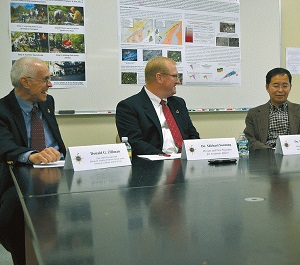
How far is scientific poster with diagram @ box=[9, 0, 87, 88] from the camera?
2824 millimetres

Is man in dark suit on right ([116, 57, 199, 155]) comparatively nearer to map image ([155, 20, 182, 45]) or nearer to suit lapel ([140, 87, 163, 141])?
suit lapel ([140, 87, 163, 141])

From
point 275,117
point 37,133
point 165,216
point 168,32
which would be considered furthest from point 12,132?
point 275,117

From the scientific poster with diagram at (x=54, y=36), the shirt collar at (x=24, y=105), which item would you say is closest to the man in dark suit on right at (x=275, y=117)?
the scientific poster with diagram at (x=54, y=36)

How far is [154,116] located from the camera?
2635 mm

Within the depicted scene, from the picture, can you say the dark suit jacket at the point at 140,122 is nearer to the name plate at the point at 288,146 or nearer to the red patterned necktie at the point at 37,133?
the red patterned necktie at the point at 37,133

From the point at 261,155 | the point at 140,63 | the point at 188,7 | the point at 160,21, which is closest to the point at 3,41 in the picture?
the point at 140,63

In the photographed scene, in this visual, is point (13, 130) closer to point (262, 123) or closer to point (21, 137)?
point (21, 137)

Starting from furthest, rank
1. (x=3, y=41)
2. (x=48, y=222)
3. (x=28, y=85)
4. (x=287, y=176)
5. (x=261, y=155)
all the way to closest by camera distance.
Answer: (x=3, y=41), (x=28, y=85), (x=261, y=155), (x=287, y=176), (x=48, y=222)

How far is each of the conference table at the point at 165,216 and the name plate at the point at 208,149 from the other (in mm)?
385

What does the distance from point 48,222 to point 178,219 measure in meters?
0.28

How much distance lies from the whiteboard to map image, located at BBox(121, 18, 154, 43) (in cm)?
10

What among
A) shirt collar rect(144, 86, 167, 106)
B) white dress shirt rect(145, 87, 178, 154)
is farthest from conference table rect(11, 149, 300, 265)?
shirt collar rect(144, 86, 167, 106)

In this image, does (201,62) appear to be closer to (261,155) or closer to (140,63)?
(140,63)

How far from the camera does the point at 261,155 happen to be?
2.08 meters
